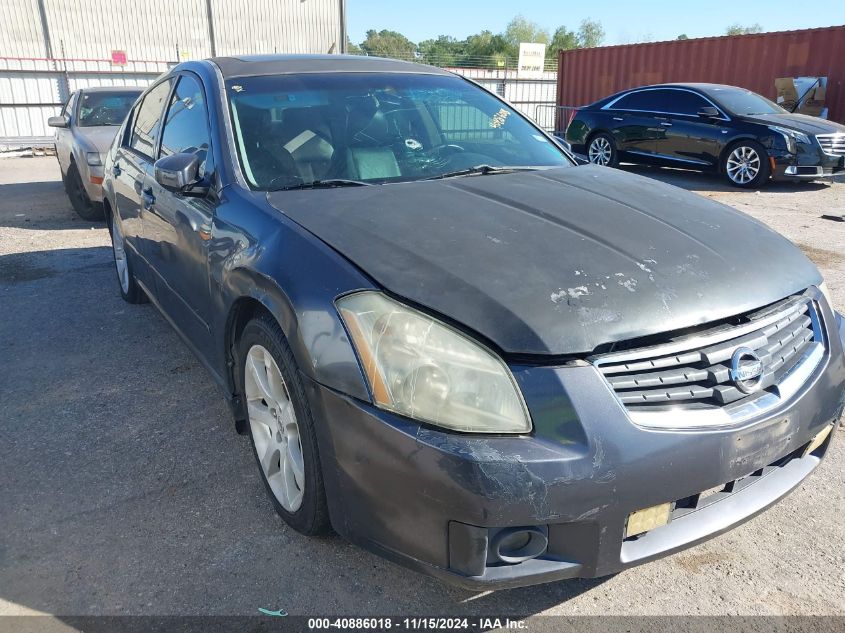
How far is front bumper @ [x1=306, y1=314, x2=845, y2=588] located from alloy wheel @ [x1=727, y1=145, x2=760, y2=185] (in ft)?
31.1

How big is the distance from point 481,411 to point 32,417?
267 centimetres

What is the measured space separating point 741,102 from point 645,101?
5.02 feet

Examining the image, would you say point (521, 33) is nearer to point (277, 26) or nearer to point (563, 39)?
point (563, 39)

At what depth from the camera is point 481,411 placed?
1.76m

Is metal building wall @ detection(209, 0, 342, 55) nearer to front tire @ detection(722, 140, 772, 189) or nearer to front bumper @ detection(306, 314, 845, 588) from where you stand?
front tire @ detection(722, 140, 772, 189)

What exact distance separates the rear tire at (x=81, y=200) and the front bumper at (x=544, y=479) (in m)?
7.30

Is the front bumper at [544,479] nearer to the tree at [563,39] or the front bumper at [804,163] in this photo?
the front bumper at [804,163]

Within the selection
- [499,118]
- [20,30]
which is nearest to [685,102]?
[499,118]

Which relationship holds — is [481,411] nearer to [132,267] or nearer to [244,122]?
[244,122]

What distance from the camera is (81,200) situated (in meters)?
8.22

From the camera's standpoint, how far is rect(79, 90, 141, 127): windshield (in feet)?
29.0

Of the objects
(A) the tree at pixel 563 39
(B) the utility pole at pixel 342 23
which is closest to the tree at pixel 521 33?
(A) the tree at pixel 563 39

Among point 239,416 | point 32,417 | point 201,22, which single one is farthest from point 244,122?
point 201,22

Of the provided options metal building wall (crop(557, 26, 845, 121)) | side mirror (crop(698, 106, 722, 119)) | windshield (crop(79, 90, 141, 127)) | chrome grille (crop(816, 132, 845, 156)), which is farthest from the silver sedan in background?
metal building wall (crop(557, 26, 845, 121))
